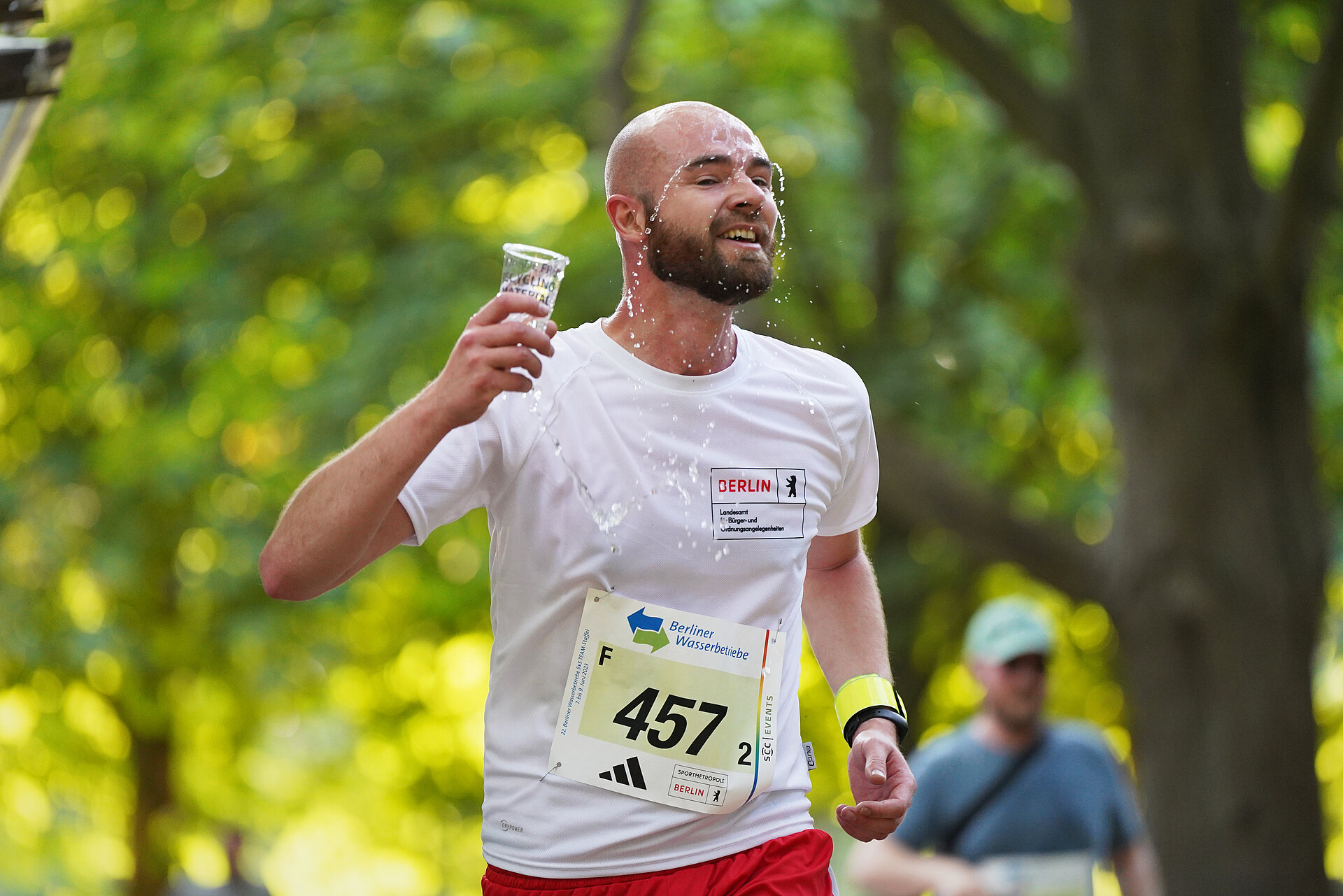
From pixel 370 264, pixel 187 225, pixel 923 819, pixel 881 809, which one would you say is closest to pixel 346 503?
pixel 881 809

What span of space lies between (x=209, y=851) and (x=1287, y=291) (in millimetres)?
11349

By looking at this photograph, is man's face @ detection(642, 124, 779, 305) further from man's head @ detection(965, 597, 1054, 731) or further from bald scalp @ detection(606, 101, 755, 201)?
man's head @ detection(965, 597, 1054, 731)

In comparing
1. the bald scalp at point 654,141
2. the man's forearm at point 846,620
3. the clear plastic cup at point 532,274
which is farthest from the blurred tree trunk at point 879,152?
the clear plastic cup at point 532,274

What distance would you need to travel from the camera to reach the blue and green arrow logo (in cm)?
261

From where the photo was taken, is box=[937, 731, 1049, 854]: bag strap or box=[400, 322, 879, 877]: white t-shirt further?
box=[937, 731, 1049, 854]: bag strap

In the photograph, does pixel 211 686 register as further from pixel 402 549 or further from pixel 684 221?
pixel 684 221

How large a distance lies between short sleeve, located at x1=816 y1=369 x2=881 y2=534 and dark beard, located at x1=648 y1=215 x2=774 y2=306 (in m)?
0.33

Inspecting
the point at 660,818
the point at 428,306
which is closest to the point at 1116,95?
the point at 428,306

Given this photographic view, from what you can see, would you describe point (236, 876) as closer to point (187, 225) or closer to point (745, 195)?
point (187, 225)

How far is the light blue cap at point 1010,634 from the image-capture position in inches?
203

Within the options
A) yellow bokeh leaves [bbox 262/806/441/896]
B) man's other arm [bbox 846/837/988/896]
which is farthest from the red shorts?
yellow bokeh leaves [bbox 262/806/441/896]

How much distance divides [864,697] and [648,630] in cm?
53

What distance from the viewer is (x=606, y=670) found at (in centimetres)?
263

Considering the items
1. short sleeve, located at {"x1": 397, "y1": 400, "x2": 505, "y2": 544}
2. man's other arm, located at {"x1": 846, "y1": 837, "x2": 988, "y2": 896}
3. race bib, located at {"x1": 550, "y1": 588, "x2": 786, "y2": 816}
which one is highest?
short sleeve, located at {"x1": 397, "y1": 400, "x2": 505, "y2": 544}
